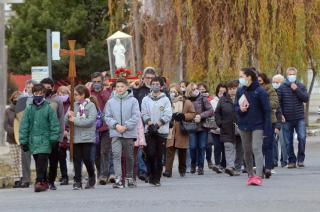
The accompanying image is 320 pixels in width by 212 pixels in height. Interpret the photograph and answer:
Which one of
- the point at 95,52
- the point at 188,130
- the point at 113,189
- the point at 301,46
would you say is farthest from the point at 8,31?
the point at 113,189

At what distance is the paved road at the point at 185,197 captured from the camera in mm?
12633

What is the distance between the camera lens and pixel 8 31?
206 feet

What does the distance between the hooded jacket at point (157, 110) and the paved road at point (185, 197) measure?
0.97 m

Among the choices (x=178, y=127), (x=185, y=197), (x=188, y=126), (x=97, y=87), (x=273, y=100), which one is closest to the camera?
(x=185, y=197)

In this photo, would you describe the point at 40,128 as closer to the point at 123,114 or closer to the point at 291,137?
the point at 123,114

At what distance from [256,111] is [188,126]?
13.8 ft

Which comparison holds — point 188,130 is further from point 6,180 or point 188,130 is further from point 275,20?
point 275,20

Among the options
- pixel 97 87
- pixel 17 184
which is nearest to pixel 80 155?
pixel 17 184

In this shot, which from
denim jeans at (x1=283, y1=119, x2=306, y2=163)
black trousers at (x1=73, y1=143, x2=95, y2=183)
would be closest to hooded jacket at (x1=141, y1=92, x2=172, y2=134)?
black trousers at (x1=73, y1=143, x2=95, y2=183)

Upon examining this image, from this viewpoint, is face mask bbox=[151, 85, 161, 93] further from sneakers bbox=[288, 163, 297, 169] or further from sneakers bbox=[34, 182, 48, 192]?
sneakers bbox=[288, 163, 297, 169]

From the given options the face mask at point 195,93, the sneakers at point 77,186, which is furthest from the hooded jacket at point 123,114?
the face mask at point 195,93

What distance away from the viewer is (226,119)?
65.7ft

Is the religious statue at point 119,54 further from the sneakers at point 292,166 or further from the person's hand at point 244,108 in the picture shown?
the person's hand at point 244,108

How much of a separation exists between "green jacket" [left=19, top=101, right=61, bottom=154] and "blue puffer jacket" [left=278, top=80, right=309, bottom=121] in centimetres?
643
